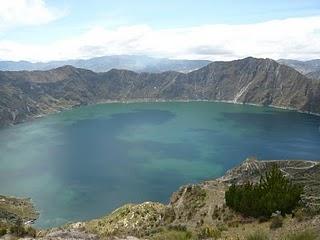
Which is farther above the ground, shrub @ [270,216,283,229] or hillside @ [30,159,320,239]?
shrub @ [270,216,283,229]

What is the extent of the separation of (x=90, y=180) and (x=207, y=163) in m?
47.2

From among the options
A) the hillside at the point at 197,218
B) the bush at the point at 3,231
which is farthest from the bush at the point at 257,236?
the bush at the point at 3,231

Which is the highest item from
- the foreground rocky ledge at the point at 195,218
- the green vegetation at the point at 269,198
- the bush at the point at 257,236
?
the bush at the point at 257,236

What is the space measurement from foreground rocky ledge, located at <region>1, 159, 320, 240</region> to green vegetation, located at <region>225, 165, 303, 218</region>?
1.02m

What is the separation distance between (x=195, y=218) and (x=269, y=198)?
15.8 meters

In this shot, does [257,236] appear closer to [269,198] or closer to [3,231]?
[269,198]

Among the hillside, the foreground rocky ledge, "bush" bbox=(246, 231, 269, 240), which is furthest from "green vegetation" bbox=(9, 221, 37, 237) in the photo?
"bush" bbox=(246, 231, 269, 240)

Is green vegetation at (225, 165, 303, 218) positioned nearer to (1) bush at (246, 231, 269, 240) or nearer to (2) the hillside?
(2) the hillside

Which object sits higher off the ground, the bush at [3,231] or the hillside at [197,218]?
the bush at [3,231]

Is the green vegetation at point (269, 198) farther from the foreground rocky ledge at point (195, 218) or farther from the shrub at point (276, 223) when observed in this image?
the shrub at point (276, 223)

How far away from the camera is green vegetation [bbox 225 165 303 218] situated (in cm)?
3538

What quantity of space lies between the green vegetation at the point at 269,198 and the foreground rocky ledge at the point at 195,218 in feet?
3.34

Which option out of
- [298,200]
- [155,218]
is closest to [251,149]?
[155,218]

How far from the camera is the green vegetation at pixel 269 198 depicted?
116 ft
